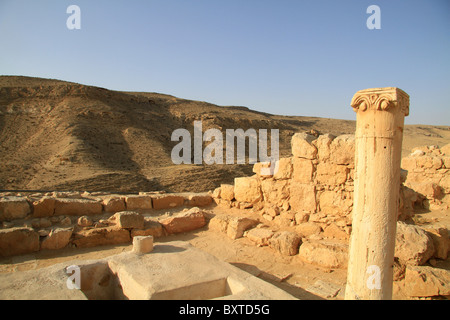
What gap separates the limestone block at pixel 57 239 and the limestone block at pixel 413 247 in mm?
6045

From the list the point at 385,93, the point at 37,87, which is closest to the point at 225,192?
the point at 385,93

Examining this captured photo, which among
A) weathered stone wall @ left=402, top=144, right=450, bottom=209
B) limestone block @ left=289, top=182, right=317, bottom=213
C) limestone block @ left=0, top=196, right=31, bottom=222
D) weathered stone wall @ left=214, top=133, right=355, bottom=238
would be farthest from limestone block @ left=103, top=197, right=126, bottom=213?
weathered stone wall @ left=402, top=144, right=450, bottom=209

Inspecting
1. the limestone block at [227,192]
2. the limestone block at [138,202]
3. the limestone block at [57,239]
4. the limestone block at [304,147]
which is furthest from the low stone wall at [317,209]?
the limestone block at [57,239]

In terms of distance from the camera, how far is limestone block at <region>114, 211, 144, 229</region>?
638 cm

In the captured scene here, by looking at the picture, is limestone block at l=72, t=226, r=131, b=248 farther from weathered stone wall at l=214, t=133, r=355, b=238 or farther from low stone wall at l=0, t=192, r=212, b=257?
weathered stone wall at l=214, t=133, r=355, b=238

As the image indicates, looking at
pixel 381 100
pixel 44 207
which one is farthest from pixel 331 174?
pixel 44 207

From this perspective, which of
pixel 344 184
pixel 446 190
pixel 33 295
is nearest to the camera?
pixel 33 295

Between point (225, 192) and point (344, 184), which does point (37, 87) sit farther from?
point (344, 184)

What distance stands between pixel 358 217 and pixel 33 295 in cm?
364

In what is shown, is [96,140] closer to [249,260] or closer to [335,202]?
[249,260]

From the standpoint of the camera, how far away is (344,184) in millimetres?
5926

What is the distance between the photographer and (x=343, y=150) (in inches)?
231

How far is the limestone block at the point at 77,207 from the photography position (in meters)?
6.86

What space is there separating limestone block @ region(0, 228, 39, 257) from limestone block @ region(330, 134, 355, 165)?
6.13 m
